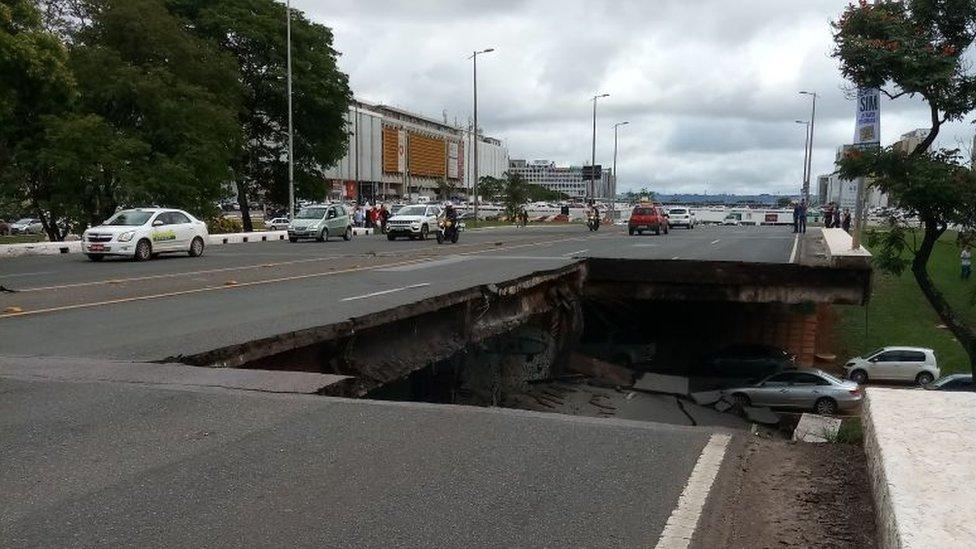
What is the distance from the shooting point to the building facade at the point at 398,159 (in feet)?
398

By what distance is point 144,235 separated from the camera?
24.8 metres

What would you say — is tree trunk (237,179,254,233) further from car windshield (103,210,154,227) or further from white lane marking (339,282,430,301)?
white lane marking (339,282,430,301)

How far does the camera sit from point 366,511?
4.49 metres

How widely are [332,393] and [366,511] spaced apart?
3.23 metres

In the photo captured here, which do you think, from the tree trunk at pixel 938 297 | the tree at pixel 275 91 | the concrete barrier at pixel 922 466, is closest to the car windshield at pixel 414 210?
the tree at pixel 275 91

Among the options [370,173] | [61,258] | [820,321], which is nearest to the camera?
[61,258]

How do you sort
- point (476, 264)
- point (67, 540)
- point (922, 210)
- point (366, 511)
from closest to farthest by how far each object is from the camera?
1. point (67, 540)
2. point (366, 511)
3. point (922, 210)
4. point (476, 264)

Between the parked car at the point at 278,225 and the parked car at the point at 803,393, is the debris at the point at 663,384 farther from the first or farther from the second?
the parked car at the point at 278,225

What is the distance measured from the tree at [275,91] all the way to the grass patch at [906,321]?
3111cm

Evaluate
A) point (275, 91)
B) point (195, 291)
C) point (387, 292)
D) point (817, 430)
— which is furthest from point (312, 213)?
point (817, 430)

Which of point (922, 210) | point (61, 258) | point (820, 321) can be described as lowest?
point (820, 321)

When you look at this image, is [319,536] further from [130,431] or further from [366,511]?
[130,431]

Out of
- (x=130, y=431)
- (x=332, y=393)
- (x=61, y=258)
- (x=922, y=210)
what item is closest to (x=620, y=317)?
(x=922, y=210)

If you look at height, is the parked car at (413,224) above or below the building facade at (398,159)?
below
